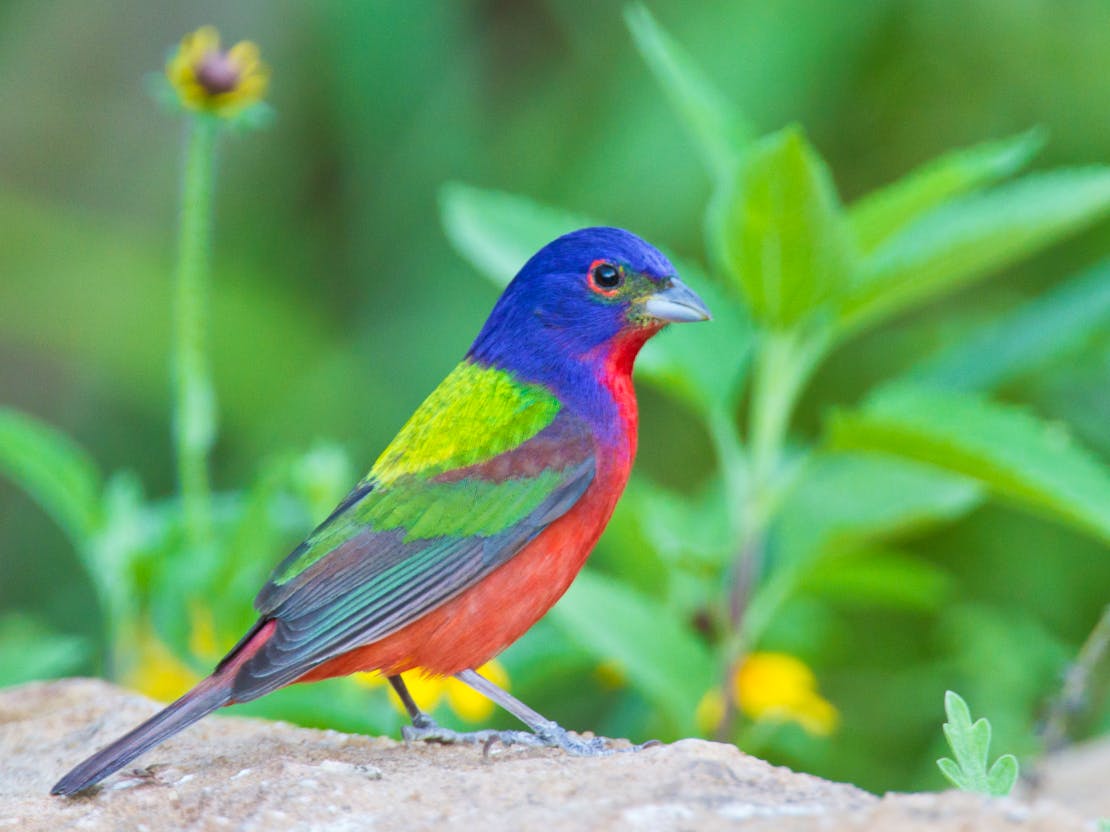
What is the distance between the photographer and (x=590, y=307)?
353cm

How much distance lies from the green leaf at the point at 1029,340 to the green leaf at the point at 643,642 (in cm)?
136

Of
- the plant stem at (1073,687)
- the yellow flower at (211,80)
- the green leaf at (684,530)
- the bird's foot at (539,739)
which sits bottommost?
the bird's foot at (539,739)

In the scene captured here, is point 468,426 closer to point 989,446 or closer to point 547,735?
point 547,735

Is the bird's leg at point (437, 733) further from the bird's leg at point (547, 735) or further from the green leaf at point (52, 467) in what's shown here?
the green leaf at point (52, 467)

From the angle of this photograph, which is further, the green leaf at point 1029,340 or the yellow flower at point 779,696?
the green leaf at point 1029,340

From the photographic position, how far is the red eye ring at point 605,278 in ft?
11.6

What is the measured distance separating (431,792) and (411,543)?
79 cm

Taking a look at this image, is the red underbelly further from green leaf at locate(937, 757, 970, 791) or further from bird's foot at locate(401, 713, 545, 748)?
green leaf at locate(937, 757, 970, 791)

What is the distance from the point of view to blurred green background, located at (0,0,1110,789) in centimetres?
634

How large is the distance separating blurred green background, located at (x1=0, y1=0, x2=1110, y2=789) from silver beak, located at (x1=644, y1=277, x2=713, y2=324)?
2764 millimetres

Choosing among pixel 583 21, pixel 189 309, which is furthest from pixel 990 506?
pixel 189 309

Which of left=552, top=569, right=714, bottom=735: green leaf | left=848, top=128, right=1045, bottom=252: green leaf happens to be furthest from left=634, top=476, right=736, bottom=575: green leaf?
left=848, top=128, right=1045, bottom=252: green leaf

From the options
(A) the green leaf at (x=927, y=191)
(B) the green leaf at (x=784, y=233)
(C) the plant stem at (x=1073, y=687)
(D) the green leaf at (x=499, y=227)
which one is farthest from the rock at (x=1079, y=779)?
(D) the green leaf at (x=499, y=227)

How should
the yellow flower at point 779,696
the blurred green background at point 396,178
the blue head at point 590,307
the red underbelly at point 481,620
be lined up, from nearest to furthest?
the red underbelly at point 481,620
the blue head at point 590,307
the yellow flower at point 779,696
the blurred green background at point 396,178
